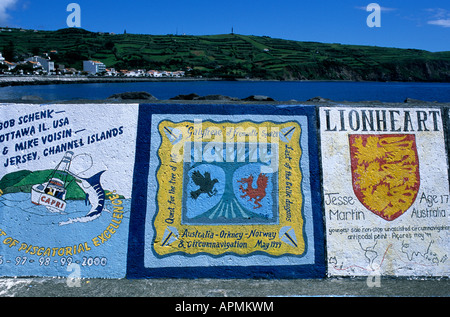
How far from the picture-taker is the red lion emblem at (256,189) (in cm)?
484

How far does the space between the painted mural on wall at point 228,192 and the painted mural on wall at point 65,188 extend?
416mm

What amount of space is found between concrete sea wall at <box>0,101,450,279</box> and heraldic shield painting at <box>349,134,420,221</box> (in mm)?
14

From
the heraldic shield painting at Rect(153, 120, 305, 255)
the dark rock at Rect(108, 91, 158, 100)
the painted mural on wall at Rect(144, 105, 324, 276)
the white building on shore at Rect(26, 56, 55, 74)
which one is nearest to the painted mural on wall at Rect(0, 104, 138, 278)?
the painted mural on wall at Rect(144, 105, 324, 276)

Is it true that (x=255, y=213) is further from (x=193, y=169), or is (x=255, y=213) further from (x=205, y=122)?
(x=205, y=122)

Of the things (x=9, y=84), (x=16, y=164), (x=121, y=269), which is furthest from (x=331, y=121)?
(x=9, y=84)

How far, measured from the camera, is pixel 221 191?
15.9 ft

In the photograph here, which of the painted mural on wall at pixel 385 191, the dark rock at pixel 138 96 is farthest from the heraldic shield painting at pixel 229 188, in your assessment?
the dark rock at pixel 138 96

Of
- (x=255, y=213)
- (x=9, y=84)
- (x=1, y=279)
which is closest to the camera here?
(x=1, y=279)

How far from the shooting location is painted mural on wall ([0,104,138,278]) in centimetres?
457

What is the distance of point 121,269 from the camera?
14.8 ft

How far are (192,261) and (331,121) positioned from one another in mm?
2611

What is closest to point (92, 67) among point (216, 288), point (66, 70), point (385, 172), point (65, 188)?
point (66, 70)
